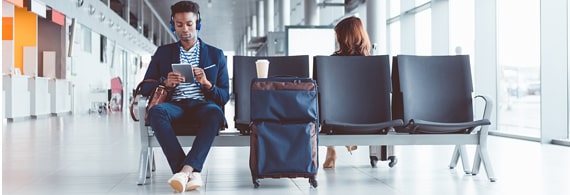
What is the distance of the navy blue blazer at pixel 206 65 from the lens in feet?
12.0

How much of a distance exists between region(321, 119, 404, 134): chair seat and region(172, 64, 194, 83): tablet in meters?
0.80

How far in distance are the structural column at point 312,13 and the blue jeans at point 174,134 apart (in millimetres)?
10291

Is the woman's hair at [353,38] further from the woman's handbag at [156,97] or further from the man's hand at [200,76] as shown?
the woman's handbag at [156,97]

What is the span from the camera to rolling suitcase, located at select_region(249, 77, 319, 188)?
3.23 metres

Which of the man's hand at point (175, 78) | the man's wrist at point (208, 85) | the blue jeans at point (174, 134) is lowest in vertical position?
the blue jeans at point (174, 134)

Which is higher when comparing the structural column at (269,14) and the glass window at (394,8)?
the structural column at (269,14)

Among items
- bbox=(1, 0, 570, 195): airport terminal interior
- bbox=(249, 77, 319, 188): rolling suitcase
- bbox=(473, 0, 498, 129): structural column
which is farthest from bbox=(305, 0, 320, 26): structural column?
bbox=(249, 77, 319, 188): rolling suitcase

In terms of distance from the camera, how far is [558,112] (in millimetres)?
6531

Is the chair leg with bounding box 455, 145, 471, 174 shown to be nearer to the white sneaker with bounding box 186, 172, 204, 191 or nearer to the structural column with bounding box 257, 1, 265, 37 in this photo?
the white sneaker with bounding box 186, 172, 204, 191

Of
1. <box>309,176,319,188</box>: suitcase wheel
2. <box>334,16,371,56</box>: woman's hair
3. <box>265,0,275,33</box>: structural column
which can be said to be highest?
<box>265,0,275,33</box>: structural column

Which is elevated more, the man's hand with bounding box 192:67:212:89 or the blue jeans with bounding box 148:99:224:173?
the man's hand with bounding box 192:67:212:89

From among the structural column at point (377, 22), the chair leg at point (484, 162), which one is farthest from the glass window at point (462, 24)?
the chair leg at point (484, 162)

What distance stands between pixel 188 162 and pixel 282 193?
0.52 meters

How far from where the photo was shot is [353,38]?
13.2 feet
